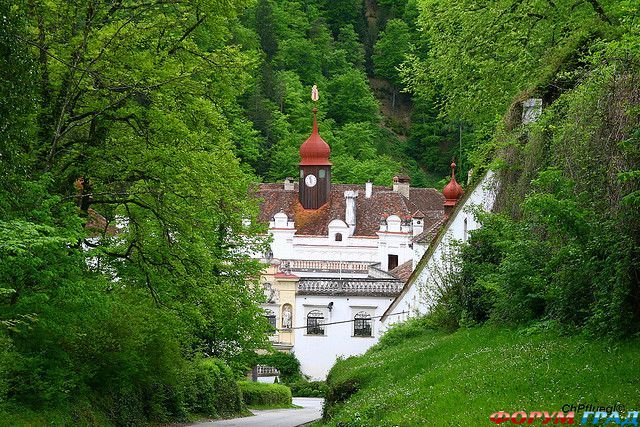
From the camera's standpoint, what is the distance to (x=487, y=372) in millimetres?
14773

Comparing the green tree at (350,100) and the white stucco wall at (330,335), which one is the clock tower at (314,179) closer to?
the white stucco wall at (330,335)

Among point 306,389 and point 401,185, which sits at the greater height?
point 401,185

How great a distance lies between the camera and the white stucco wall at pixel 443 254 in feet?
83.6

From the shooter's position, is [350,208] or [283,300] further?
[350,208]

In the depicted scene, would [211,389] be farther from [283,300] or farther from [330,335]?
[283,300]

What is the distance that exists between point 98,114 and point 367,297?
156ft

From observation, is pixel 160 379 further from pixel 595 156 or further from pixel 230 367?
pixel 595 156

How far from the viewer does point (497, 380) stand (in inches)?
549

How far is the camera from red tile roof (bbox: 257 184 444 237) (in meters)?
94.2

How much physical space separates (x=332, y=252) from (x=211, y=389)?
5924 cm

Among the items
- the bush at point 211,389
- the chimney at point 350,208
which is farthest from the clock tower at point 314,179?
the bush at point 211,389

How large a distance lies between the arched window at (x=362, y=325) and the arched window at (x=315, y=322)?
2.04 m

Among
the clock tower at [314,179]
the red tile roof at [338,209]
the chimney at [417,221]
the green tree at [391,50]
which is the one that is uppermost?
the green tree at [391,50]

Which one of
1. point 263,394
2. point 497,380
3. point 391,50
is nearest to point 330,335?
point 263,394
